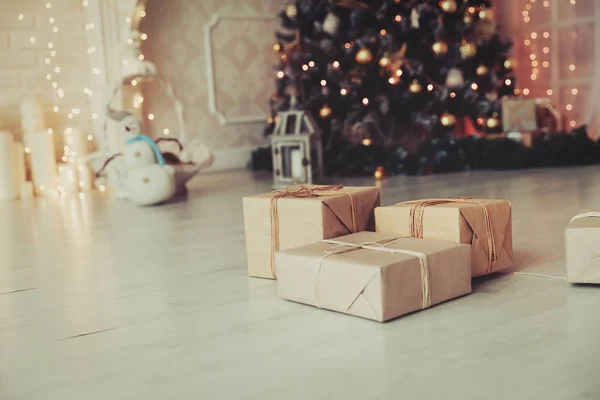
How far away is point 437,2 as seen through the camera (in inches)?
195

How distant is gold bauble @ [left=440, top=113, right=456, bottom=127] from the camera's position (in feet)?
16.1

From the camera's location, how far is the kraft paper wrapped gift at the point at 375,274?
63.6 inches

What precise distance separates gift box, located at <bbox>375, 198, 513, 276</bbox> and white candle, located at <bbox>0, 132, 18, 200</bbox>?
350 cm

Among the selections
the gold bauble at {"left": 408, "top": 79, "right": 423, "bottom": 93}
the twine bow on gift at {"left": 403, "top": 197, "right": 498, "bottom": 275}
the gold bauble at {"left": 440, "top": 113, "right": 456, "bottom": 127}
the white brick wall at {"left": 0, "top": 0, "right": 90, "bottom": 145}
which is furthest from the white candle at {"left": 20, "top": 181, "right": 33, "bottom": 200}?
the twine bow on gift at {"left": 403, "top": 197, "right": 498, "bottom": 275}

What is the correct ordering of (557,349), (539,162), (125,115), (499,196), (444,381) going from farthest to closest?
1. (539,162)
2. (125,115)
3. (499,196)
4. (557,349)
5. (444,381)

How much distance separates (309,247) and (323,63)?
3.48m

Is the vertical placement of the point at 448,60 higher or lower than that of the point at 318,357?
higher

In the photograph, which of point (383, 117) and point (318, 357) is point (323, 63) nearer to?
point (383, 117)

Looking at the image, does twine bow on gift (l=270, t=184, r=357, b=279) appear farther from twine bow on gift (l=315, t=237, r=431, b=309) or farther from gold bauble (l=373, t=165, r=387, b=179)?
gold bauble (l=373, t=165, r=387, b=179)

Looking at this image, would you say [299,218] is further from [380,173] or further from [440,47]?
[440,47]

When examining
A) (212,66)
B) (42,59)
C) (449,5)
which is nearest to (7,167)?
(42,59)

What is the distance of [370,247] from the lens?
1.78 metres

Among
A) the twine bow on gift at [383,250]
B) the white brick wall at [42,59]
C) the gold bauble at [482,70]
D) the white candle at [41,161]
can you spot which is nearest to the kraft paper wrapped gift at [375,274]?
the twine bow on gift at [383,250]

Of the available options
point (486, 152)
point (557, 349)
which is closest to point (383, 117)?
point (486, 152)
